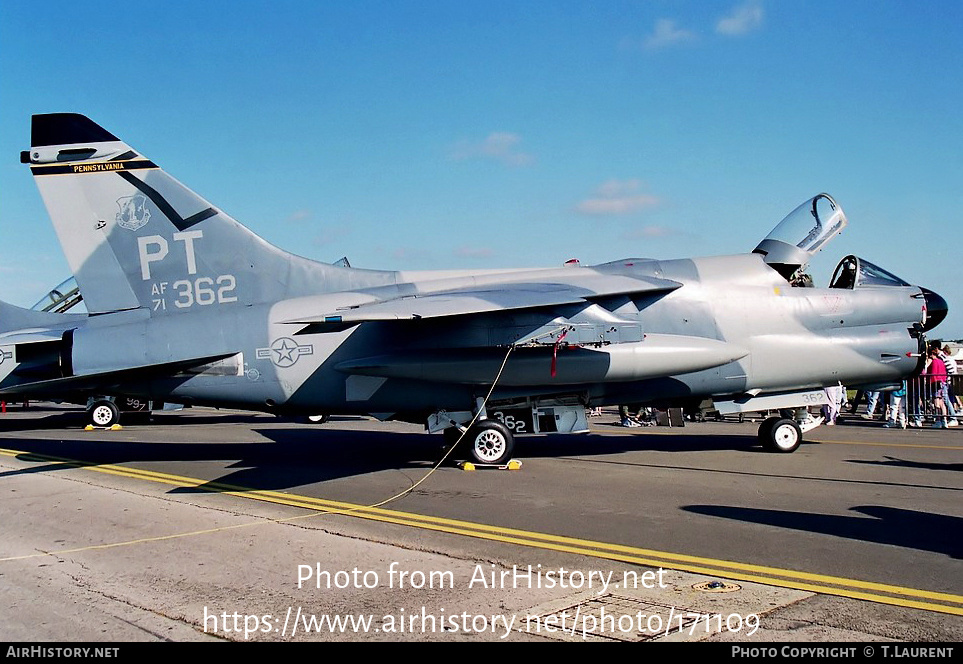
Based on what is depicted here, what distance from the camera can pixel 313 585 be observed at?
19.2ft

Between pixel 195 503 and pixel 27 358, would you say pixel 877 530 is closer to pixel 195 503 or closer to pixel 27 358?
pixel 195 503

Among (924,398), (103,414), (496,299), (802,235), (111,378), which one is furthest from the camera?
(103,414)

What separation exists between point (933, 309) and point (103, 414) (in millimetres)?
21774

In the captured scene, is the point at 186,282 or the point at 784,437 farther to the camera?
the point at 784,437

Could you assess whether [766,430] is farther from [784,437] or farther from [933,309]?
[933,309]

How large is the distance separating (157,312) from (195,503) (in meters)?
3.98

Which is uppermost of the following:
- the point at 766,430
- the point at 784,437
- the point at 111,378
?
the point at 111,378

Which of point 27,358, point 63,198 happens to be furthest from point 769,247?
point 27,358

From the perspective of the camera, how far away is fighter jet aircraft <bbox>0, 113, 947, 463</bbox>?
1184 centimetres

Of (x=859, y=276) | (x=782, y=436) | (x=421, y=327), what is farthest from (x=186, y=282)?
(x=859, y=276)

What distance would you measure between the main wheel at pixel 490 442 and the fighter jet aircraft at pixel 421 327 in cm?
2

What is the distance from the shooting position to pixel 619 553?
669 cm

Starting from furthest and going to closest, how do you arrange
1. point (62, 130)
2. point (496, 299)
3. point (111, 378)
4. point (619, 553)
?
point (62, 130) → point (111, 378) → point (496, 299) → point (619, 553)

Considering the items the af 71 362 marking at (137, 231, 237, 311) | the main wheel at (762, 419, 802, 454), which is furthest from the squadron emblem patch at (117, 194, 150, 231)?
the main wheel at (762, 419, 802, 454)
